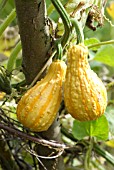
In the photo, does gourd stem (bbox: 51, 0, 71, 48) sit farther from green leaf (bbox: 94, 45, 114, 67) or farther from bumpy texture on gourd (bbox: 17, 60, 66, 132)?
green leaf (bbox: 94, 45, 114, 67)

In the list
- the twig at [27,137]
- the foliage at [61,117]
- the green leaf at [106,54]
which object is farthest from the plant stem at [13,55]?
the green leaf at [106,54]

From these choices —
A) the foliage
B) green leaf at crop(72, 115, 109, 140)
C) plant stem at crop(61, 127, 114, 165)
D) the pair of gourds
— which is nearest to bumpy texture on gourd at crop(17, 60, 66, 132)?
the pair of gourds

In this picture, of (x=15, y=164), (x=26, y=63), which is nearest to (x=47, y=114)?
(x=26, y=63)

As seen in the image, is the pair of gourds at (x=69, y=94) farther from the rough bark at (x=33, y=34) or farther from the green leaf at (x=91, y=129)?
the green leaf at (x=91, y=129)

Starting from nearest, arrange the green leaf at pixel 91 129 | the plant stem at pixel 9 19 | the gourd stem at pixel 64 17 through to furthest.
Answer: the gourd stem at pixel 64 17, the plant stem at pixel 9 19, the green leaf at pixel 91 129

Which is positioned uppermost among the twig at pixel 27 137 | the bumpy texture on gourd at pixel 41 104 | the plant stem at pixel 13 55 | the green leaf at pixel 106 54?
the plant stem at pixel 13 55

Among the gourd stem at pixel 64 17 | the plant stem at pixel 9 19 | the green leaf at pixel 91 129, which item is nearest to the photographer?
the gourd stem at pixel 64 17

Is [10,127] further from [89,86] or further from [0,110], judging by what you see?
[89,86]
